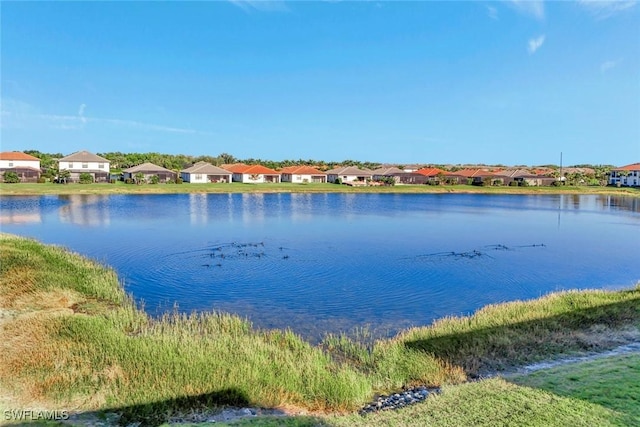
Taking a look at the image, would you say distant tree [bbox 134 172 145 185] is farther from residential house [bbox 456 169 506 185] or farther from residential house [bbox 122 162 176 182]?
residential house [bbox 456 169 506 185]

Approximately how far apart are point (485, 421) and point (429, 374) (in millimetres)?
2519

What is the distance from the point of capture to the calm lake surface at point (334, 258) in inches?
496

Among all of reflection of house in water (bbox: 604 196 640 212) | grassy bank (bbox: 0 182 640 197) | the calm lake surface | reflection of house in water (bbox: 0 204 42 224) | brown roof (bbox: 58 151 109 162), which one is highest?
brown roof (bbox: 58 151 109 162)

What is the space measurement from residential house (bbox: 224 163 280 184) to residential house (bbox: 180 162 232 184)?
4.19 metres

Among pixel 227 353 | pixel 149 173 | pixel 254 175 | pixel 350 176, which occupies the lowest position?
pixel 227 353

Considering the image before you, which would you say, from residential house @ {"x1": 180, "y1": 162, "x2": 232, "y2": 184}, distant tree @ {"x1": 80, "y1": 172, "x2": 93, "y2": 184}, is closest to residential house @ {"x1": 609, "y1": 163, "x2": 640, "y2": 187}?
residential house @ {"x1": 180, "y1": 162, "x2": 232, "y2": 184}

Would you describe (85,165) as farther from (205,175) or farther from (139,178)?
(205,175)

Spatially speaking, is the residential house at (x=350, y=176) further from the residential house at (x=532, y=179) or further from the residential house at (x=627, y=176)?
the residential house at (x=627, y=176)

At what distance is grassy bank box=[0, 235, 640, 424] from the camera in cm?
633

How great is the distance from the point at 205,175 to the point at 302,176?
18.8 metres

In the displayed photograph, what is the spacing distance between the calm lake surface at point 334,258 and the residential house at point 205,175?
35940 mm

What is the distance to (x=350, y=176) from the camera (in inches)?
3314

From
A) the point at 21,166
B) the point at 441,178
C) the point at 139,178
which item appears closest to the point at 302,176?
the point at 441,178

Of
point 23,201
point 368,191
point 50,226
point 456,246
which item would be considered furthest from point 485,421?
point 368,191
